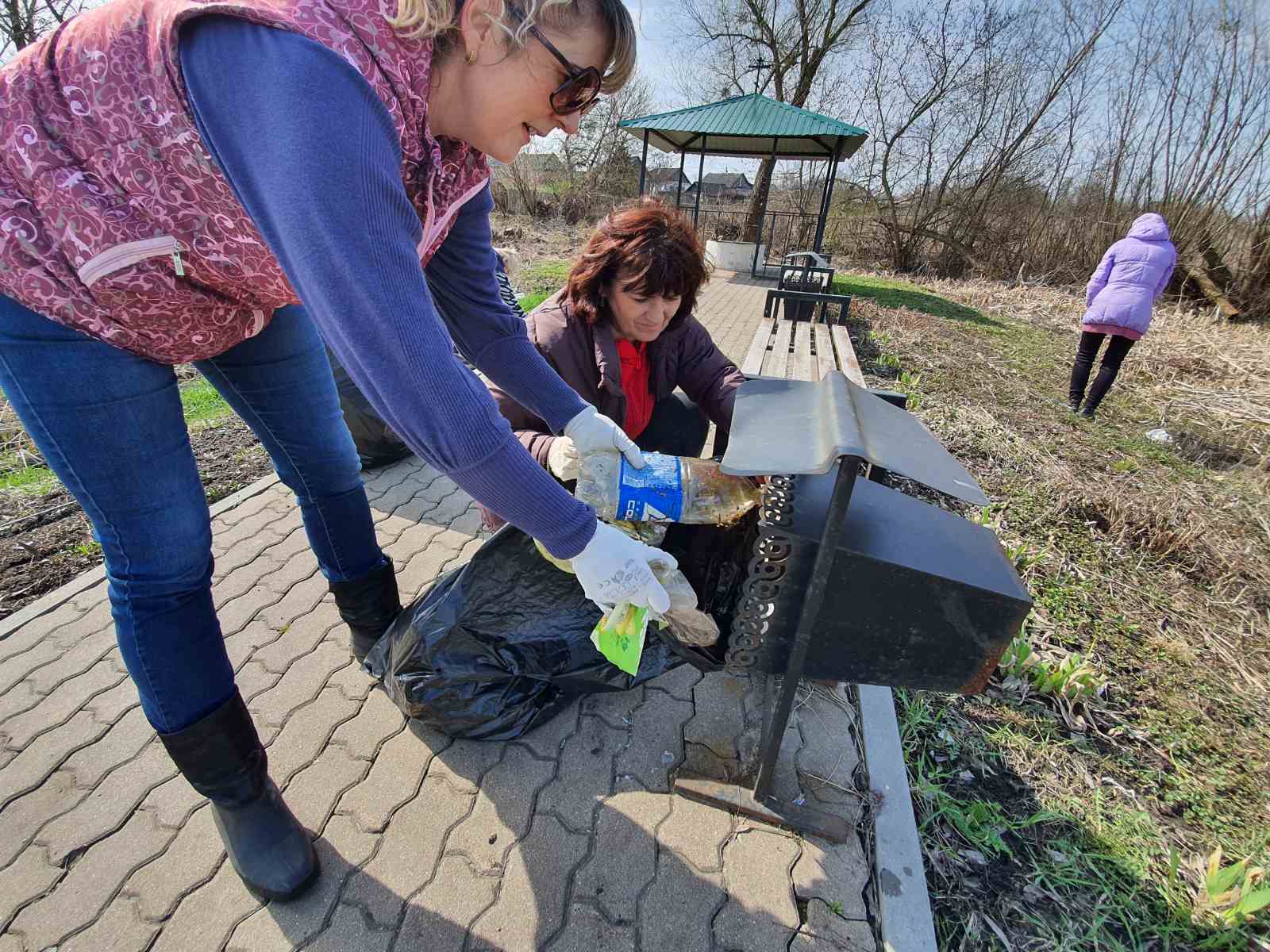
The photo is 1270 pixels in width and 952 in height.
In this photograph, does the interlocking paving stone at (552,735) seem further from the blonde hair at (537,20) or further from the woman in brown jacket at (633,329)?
the blonde hair at (537,20)

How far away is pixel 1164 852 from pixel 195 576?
7.89 feet

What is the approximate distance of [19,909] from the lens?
1.29m

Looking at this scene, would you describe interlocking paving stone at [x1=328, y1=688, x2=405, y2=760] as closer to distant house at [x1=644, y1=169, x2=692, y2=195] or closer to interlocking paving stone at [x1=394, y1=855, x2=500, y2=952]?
interlocking paving stone at [x1=394, y1=855, x2=500, y2=952]

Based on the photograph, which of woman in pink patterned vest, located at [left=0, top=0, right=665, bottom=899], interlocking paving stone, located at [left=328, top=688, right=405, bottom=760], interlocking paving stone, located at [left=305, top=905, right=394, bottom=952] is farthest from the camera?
interlocking paving stone, located at [left=328, top=688, right=405, bottom=760]

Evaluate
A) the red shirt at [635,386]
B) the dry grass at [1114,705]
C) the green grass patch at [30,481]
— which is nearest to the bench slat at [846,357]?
the dry grass at [1114,705]

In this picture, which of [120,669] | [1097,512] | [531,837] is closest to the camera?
[531,837]

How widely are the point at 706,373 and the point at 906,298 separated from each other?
9.50 meters

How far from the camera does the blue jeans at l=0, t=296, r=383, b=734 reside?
0.96 meters

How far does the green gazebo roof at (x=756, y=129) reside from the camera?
345 inches

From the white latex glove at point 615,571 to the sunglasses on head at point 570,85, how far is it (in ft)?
2.19

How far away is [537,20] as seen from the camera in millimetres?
821

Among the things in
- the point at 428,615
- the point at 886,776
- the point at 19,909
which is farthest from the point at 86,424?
the point at 886,776

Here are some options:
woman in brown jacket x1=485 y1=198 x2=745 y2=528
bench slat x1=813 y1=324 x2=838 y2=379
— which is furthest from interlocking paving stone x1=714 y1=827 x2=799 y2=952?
bench slat x1=813 y1=324 x2=838 y2=379

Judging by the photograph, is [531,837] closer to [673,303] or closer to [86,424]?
[86,424]
